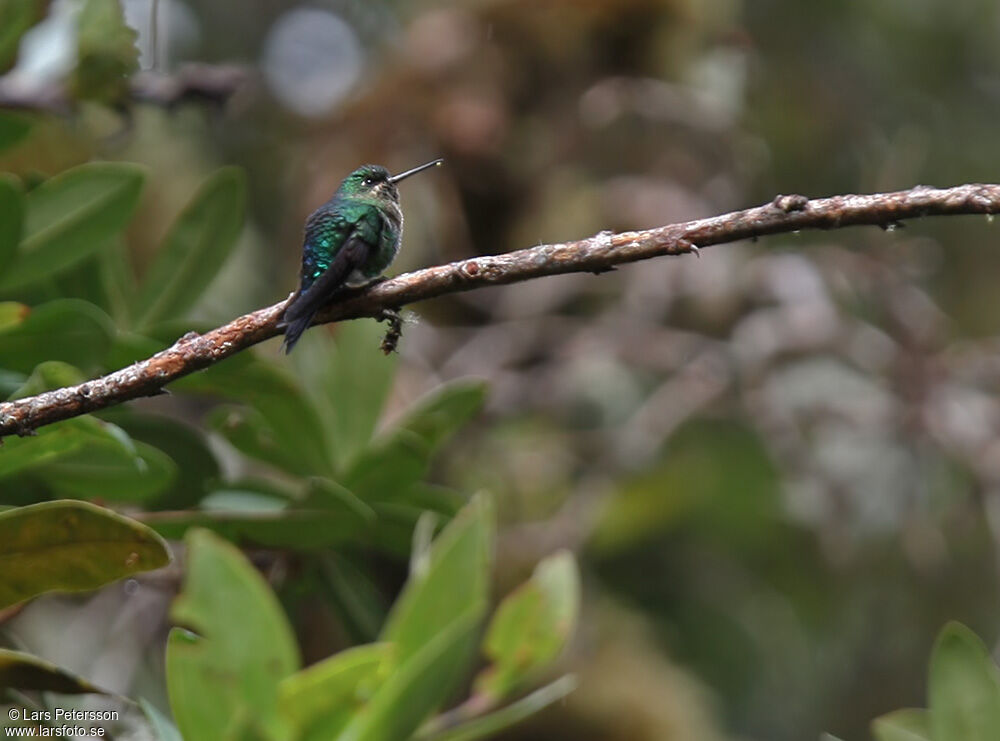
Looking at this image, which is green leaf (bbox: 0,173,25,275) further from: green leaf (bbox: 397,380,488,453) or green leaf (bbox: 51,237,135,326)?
green leaf (bbox: 397,380,488,453)

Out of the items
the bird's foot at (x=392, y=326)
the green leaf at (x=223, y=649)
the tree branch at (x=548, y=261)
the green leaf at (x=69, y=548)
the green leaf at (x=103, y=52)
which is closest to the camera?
the tree branch at (x=548, y=261)

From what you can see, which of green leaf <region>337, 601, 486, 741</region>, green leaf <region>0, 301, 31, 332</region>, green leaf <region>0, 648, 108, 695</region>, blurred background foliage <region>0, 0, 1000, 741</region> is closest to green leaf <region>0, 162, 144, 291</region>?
green leaf <region>0, 301, 31, 332</region>

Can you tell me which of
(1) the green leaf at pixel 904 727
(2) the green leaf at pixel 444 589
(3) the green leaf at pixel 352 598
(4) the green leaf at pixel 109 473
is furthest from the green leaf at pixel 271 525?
(1) the green leaf at pixel 904 727

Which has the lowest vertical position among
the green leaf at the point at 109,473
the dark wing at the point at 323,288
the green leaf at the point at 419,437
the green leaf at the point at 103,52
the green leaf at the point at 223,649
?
the green leaf at the point at 223,649

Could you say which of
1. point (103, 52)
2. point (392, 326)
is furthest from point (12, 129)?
point (392, 326)

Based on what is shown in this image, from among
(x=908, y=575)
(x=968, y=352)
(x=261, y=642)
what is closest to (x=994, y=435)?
(x=968, y=352)

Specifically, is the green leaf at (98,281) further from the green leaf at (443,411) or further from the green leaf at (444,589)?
the green leaf at (444,589)

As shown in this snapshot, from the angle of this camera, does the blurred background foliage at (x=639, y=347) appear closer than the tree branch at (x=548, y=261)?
No

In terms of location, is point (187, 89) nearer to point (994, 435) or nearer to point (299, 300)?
point (299, 300)
